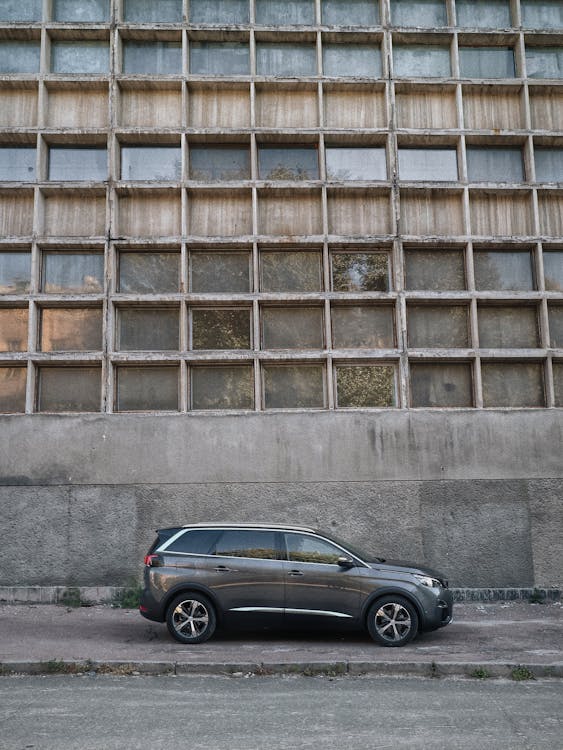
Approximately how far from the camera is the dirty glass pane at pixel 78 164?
1464 centimetres

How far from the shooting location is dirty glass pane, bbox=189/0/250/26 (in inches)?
597

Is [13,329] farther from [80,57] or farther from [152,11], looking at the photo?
[152,11]

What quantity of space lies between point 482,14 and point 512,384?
25.5 ft

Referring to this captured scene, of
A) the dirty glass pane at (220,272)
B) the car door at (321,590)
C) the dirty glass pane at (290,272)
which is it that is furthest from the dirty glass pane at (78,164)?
the car door at (321,590)

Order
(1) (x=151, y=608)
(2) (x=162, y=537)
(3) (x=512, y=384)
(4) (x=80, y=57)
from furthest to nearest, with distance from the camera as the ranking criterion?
1. (4) (x=80, y=57)
2. (3) (x=512, y=384)
3. (2) (x=162, y=537)
4. (1) (x=151, y=608)

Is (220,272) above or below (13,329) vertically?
above

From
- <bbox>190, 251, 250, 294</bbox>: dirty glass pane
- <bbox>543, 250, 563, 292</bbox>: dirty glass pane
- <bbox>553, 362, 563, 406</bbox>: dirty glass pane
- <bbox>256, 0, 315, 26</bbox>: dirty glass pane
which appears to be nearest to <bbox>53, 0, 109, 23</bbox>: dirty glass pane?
<bbox>256, 0, 315, 26</bbox>: dirty glass pane

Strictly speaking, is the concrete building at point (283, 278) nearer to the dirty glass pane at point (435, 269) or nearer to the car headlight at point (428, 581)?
the dirty glass pane at point (435, 269)

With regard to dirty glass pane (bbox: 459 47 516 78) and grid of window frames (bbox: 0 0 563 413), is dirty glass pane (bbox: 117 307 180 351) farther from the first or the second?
dirty glass pane (bbox: 459 47 516 78)

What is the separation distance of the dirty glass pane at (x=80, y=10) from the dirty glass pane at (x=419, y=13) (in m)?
5.95

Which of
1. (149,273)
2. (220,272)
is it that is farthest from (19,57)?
(220,272)

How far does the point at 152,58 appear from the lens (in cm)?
1508

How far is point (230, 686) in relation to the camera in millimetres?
7848

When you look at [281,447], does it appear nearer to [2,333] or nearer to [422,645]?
[422,645]
